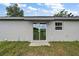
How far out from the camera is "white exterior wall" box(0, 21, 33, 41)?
1630cm

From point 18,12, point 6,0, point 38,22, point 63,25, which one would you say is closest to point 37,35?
point 38,22

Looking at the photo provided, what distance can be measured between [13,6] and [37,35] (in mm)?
20455

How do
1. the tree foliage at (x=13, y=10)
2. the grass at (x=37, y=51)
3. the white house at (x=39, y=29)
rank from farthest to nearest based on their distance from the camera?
the tree foliage at (x=13, y=10) < the white house at (x=39, y=29) < the grass at (x=37, y=51)

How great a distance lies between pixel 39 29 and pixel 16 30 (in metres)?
2.10

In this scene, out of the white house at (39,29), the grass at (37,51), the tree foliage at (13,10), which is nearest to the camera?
the grass at (37,51)

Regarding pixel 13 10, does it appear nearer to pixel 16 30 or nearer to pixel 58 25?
pixel 16 30

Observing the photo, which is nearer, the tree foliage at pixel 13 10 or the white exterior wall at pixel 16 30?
the white exterior wall at pixel 16 30

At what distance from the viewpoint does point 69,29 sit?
16453mm

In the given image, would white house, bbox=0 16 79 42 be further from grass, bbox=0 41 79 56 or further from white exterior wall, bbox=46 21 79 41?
grass, bbox=0 41 79 56

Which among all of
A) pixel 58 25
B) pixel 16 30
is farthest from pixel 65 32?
pixel 16 30

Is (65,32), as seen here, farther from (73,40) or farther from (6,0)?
(6,0)

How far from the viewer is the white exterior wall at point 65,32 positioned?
16.3 metres

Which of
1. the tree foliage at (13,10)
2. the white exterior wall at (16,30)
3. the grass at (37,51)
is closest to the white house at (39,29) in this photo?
the white exterior wall at (16,30)

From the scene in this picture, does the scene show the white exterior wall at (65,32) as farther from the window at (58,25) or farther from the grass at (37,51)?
the grass at (37,51)
